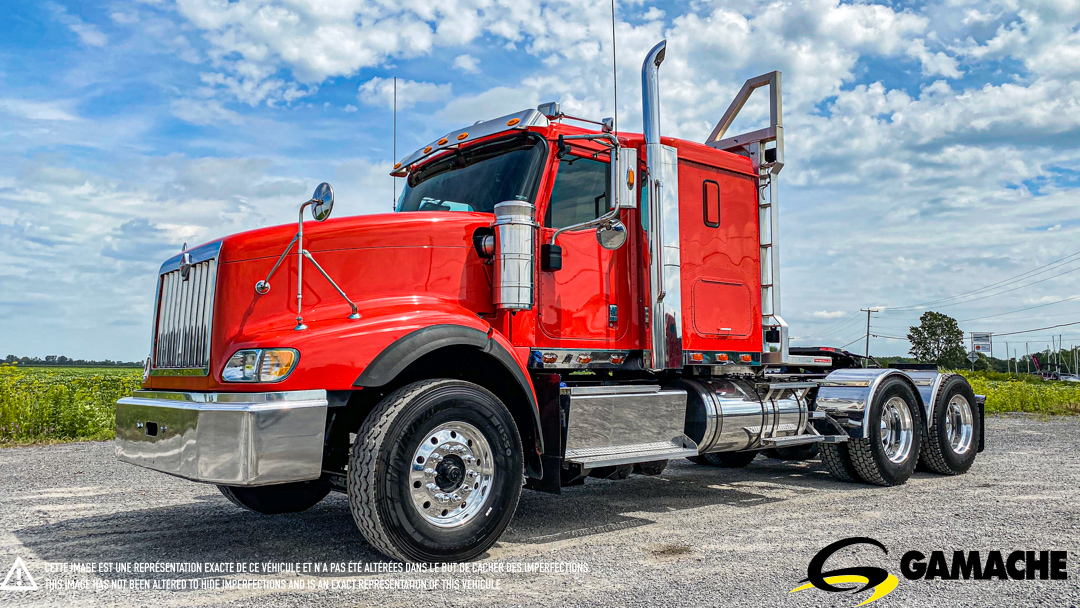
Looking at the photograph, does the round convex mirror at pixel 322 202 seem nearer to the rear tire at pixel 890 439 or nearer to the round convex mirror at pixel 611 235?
the round convex mirror at pixel 611 235

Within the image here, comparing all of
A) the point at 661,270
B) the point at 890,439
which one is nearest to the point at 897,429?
the point at 890,439

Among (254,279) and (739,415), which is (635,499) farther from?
(254,279)

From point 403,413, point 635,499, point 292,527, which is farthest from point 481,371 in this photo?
point 635,499

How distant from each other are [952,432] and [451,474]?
7.03 metres

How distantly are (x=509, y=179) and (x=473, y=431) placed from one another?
79.6 inches

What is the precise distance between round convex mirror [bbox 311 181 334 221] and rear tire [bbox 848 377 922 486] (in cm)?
593

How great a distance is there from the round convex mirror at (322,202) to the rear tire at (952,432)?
23.5ft

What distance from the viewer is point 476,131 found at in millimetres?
6289

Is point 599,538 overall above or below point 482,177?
below

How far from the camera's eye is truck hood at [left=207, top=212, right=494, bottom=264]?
4953 mm

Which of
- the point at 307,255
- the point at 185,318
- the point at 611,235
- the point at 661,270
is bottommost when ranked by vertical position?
the point at 185,318

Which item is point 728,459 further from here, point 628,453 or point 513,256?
point 513,256

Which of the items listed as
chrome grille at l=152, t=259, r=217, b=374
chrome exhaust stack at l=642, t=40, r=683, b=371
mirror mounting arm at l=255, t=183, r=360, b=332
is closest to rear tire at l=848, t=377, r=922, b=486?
chrome exhaust stack at l=642, t=40, r=683, b=371

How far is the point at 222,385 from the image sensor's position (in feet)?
15.1
